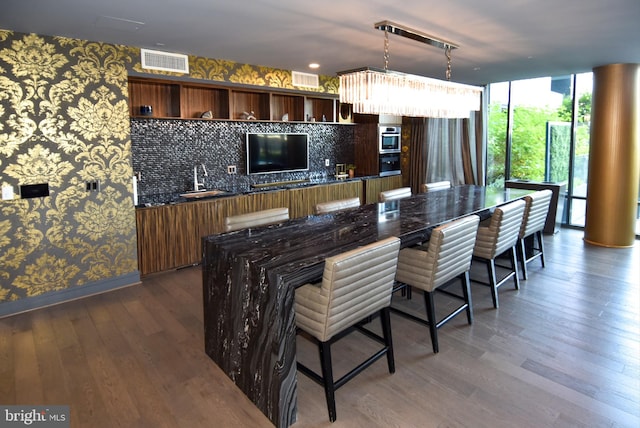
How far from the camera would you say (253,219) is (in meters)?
3.21

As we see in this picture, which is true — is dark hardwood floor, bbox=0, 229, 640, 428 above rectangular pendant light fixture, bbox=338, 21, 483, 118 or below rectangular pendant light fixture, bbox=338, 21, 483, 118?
below

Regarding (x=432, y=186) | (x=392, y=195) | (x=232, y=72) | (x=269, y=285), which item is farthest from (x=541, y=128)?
(x=269, y=285)

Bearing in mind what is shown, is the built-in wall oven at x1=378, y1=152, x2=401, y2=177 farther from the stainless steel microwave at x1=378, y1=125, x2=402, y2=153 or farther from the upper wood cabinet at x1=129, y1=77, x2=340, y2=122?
the upper wood cabinet at x1=129, y1=77, x2=340, y2=122

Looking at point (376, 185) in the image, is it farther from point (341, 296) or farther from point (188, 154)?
point (341, 296)

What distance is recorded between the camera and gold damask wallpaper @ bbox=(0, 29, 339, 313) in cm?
345

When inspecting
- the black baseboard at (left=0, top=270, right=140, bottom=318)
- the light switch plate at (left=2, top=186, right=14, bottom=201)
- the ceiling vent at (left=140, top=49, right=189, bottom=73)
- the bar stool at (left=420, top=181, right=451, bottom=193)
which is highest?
the ceiling vent at (left=140, top=49, right=189, bottom=73)

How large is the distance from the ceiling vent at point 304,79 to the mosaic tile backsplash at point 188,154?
0.62m

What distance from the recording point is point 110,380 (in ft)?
8.31

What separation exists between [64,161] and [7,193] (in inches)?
20.4

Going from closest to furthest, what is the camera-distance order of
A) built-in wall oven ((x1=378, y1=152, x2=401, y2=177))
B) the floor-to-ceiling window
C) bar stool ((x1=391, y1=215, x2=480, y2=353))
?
bar stool ((x1=391, y1=215, x2=480, y2=353))
the floor-to-ceiling window
built-in wall oven ((x1=378, y1=152, x2=401, y2=177))

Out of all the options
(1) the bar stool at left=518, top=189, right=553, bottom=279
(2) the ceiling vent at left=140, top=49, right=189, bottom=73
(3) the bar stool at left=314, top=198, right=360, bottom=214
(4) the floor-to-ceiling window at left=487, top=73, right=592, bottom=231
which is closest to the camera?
(3) the bar stool at left=314, top=198, right=360, bottom=214

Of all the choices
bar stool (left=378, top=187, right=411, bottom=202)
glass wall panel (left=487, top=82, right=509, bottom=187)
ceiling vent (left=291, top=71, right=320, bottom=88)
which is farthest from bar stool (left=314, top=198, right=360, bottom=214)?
glass wall panel (left=487, top=82, right=509, bottom=187)

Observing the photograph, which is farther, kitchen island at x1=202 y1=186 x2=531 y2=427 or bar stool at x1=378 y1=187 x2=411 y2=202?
bar stool at x1=378 y1=187 x2=411 y2=202

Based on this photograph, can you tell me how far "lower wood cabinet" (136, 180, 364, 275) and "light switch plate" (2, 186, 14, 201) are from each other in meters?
1.07
